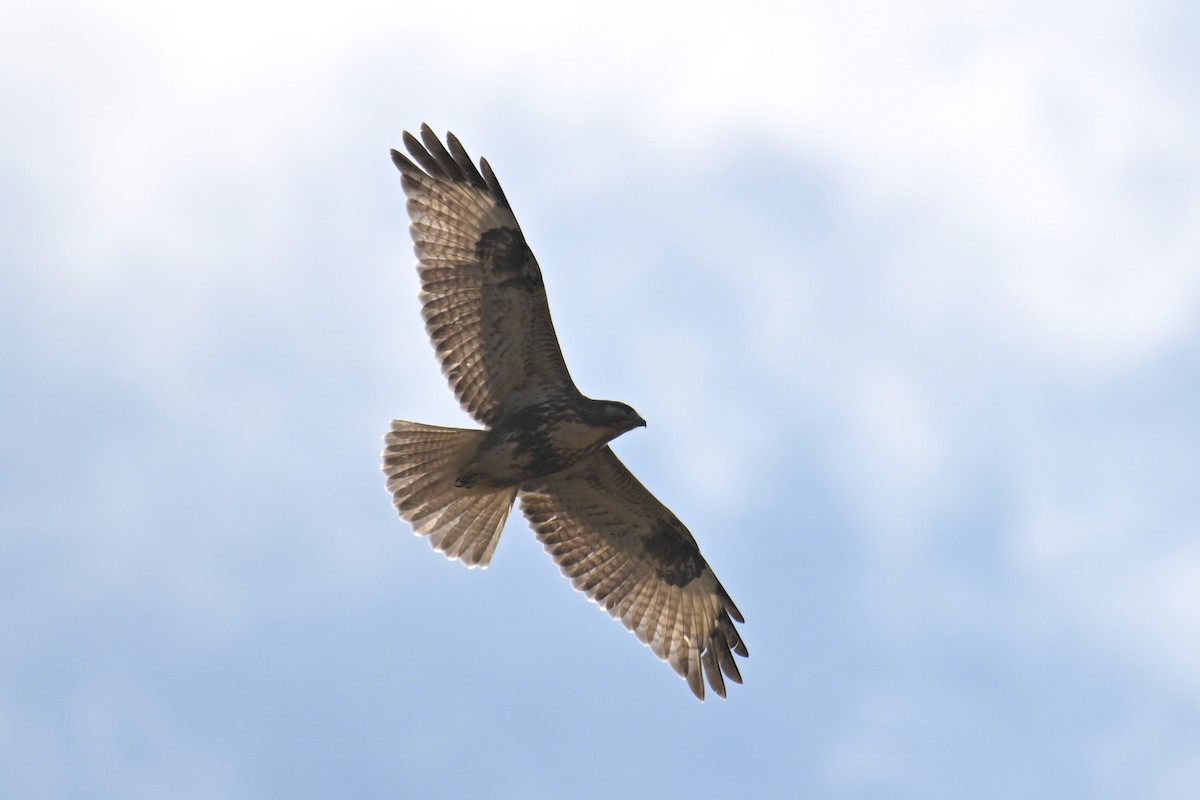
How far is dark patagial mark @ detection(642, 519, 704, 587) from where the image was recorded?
42.8ft

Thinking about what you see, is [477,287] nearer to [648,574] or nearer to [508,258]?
[508,258]

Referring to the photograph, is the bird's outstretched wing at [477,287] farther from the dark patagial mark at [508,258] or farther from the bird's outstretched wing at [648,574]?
the bird's outstretched wing at [648,574]

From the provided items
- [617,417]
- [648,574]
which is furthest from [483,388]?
[648,574]

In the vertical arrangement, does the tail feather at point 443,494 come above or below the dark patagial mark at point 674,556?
below

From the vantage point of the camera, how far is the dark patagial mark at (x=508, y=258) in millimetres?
11844

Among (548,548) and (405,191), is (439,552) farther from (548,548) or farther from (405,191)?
(405,191)

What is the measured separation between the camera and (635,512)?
1284cm

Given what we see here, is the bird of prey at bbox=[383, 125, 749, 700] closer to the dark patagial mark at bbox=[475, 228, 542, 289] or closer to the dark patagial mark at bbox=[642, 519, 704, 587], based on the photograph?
the dark patagial mark at bbox=[475, 228, 542, 289]

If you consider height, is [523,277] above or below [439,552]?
above

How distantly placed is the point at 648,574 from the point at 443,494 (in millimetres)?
1950

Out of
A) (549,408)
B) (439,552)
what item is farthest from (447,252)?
(439,552)

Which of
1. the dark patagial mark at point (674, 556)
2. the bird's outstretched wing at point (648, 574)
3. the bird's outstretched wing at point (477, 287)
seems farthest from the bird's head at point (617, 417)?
the dark patagial mark at point (674, 556)

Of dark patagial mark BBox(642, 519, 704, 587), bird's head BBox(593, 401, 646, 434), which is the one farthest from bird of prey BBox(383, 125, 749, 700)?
dark patagial mark BBox(642, 519, 704, 587)

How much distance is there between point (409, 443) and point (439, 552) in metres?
0.96
